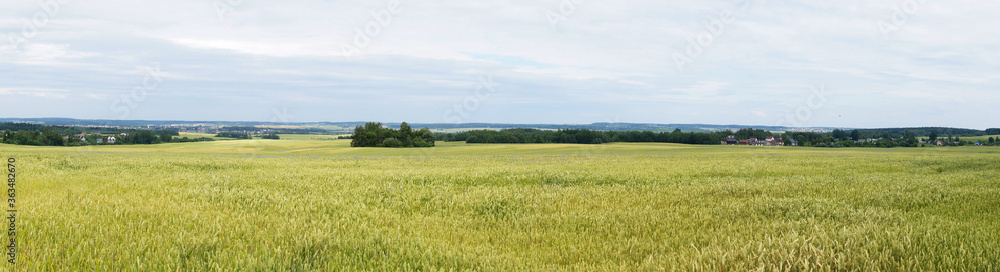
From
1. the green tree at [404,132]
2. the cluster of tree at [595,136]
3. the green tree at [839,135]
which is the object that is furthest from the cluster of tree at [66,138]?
the green tree at [839,135]

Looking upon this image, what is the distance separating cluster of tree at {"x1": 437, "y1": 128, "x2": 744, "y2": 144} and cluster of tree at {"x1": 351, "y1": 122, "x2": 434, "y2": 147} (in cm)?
1208

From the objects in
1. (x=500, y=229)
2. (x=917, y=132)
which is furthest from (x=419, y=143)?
(x=917, y=132)

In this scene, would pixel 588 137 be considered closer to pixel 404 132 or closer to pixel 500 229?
pixel 404 132

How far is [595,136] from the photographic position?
102m

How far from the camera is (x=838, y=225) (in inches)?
243

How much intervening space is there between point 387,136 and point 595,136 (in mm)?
41483

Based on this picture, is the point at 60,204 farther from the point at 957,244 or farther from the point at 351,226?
the point at 957,244

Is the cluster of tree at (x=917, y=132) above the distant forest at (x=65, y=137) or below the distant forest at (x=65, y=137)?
above

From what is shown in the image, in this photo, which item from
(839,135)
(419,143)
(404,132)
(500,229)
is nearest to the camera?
(500,229)

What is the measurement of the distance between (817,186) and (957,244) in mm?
6275

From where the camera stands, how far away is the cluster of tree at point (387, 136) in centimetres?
9231

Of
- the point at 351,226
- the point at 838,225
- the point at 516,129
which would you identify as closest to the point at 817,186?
the point at 838,225

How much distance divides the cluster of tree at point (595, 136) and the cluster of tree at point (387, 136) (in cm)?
1208

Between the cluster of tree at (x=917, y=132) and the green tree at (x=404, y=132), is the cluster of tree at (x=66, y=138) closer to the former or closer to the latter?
the green tree at (x=404, y=132)
